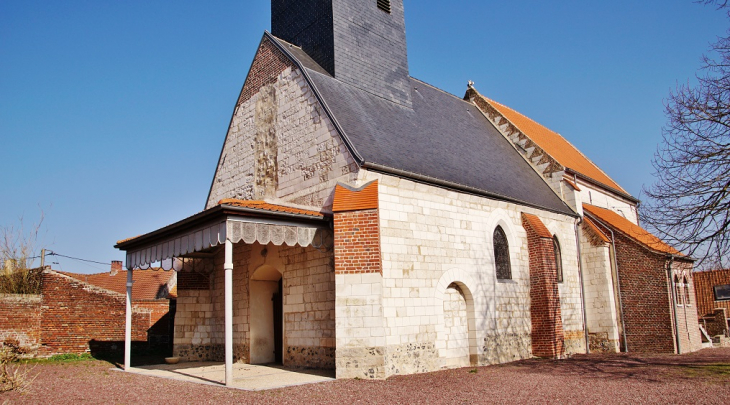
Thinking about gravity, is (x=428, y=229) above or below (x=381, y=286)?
above

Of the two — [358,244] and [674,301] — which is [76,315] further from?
[674,301]

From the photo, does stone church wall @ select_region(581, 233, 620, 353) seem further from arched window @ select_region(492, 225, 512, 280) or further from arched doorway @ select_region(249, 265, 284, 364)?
arched doorway @ select_region(249, 265, 284, 364)

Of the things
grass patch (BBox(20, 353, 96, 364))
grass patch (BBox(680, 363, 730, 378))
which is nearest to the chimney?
grass patch (BBox(20, 353, 96, 364))

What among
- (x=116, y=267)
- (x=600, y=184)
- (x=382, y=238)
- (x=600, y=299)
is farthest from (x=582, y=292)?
(x=116, y=267)

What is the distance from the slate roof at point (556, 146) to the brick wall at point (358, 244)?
34.1 feet

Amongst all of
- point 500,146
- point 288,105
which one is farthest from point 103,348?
point 500,146

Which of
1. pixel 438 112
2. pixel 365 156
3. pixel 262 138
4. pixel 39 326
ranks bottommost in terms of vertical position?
pixel 39 326

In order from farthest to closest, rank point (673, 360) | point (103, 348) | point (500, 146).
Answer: point (500, 146), point (103, 348), point (673, 360)

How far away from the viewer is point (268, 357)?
45.1 ft

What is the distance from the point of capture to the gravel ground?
8.16m

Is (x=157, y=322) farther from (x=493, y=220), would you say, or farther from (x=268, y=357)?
(x=493, y=220)

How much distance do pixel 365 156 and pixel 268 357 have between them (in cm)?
591

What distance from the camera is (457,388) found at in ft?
30.0

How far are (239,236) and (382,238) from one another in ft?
9.20
